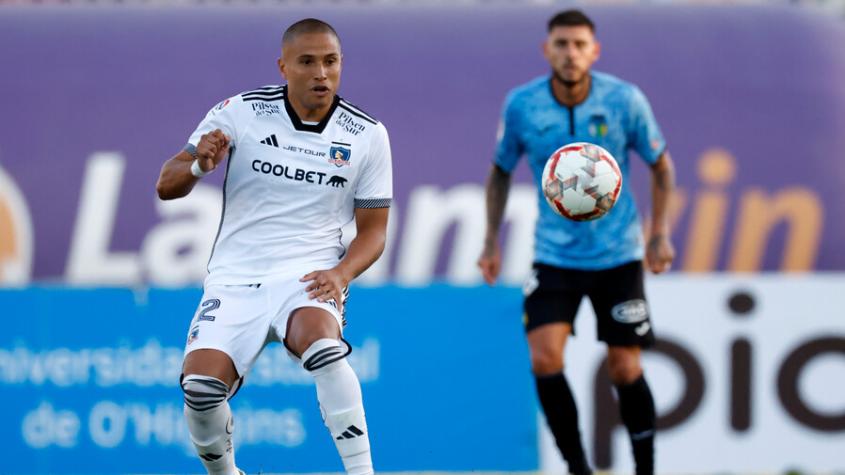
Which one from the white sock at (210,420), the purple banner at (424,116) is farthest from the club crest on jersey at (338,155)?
the purple banner at (424,116)

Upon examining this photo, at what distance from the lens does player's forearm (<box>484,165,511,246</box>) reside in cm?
756

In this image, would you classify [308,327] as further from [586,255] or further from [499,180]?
[499,180]

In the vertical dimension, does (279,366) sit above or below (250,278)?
below

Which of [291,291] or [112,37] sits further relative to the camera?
[112,37]

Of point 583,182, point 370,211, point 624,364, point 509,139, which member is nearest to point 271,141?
point 370,211

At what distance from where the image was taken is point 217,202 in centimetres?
1246

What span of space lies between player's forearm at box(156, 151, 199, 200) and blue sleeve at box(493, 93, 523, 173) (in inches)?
84.7

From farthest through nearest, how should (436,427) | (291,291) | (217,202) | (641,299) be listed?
(217,202), (436,427), (641,299), (291,291)

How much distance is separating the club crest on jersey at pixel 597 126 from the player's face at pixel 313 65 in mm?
1771

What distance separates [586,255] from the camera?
23.4 ft

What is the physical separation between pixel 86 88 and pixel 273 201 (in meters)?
7.61

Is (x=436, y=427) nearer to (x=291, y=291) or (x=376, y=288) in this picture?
(x=376, y=288)

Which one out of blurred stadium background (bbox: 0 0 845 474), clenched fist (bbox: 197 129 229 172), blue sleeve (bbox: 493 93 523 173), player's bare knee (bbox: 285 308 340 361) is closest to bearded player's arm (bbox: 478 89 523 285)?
blue sleeve (bbox: 493 93 523 173)

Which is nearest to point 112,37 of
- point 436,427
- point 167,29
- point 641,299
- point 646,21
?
point 167,29
